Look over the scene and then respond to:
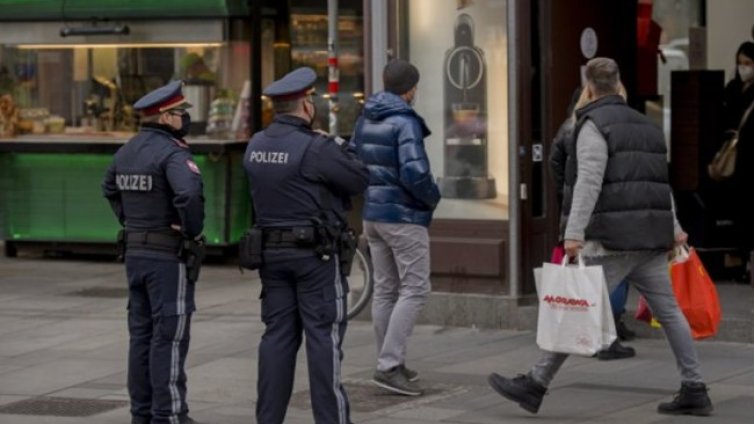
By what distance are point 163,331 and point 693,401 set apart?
8.98 ft

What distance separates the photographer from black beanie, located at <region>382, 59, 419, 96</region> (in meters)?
9.67

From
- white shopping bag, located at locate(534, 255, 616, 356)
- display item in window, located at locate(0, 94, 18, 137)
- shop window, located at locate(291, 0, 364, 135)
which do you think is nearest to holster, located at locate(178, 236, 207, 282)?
white shopping bag, located at locate(534, 255, 616, 356)

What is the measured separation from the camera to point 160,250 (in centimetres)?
876

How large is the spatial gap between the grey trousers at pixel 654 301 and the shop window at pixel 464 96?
2917 millimetres

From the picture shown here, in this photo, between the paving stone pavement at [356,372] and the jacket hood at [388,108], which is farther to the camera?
the jacket hood at [388,108]

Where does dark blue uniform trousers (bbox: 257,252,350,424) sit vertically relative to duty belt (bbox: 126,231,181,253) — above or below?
below

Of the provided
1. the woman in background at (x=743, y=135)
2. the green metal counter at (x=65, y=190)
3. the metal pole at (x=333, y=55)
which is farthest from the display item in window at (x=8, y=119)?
the woman in background at (x=743, y=135)

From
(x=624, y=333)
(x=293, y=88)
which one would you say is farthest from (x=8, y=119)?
(x=293, y=88)

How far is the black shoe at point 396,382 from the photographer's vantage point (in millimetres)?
9664

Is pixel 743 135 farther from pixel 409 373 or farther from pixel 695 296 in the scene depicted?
pixel 409 373

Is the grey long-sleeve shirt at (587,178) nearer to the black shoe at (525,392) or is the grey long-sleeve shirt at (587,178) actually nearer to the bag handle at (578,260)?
the bag handle at (578,260)

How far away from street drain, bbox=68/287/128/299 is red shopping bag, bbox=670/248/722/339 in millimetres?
6326

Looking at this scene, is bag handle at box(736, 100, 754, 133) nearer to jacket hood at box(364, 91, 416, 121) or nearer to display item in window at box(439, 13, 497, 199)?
display item in window at box(439, 13, 497, 199)

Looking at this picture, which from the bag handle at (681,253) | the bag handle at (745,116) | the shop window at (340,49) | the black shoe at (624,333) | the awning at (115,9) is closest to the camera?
the bag handle at (681,253)
